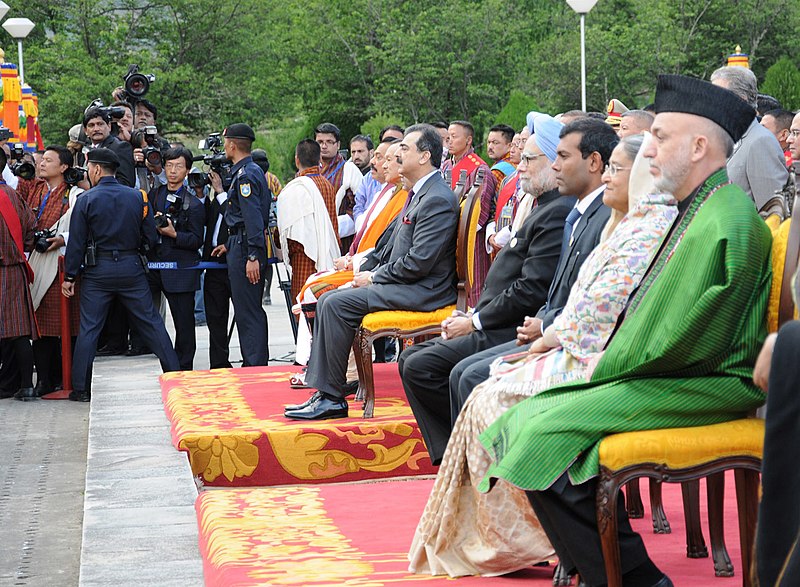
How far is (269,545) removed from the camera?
4.24m

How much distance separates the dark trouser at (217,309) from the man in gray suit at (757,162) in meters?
4.60

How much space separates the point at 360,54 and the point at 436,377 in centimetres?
2559

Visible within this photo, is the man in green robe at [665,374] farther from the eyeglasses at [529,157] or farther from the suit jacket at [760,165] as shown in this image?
the suit jacket at [760,165]

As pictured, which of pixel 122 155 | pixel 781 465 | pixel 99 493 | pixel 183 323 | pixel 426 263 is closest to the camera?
pixel 781 465

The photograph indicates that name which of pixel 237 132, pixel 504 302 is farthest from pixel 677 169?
pixel 237 132

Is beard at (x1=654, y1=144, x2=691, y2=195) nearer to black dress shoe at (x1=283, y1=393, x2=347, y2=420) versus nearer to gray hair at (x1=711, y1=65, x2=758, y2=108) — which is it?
gray hair at (x1=711, y1=65, x2=758, y2=108)

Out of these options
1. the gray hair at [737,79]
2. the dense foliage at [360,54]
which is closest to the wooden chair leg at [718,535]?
the gray hair at [737,79]

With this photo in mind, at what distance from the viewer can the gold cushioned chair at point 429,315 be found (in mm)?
6012

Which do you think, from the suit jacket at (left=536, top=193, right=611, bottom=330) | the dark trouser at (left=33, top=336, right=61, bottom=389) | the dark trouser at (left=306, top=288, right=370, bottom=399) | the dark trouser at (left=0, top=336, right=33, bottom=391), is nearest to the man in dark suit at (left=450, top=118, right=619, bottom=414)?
the suit jacket at (left=536, top=193, right=611, bottom=330)

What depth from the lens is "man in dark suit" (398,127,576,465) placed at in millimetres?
4730

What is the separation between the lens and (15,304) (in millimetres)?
8688

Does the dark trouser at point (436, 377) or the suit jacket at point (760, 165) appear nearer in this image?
the dark trouser at point (436, 377)

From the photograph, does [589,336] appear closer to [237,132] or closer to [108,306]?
[237,132]

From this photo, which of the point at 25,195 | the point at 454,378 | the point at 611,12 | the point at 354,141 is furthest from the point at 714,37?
the point at 454,378
